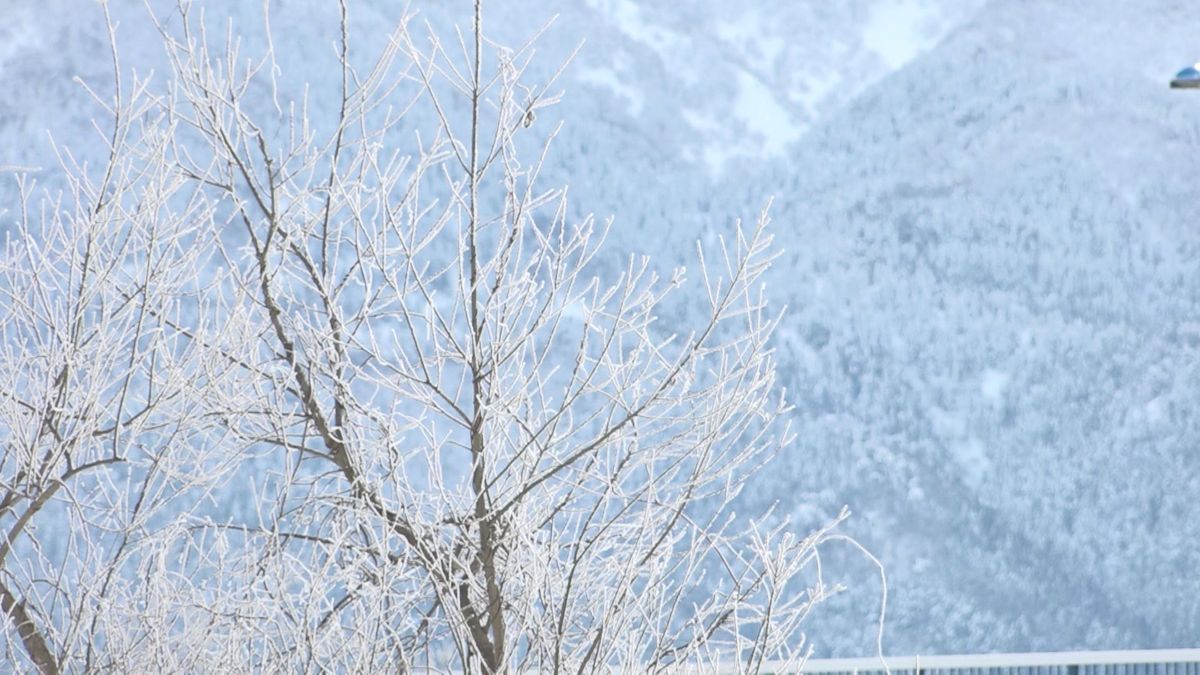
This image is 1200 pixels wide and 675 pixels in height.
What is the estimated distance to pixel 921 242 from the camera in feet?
38.2

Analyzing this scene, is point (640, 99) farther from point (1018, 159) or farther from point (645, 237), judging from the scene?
point (1018, 159)

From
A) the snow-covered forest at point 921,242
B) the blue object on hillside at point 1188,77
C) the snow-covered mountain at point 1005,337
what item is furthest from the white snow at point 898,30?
the blue object on hillside at point 1188,77

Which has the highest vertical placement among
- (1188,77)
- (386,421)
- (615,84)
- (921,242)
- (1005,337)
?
(615,84)

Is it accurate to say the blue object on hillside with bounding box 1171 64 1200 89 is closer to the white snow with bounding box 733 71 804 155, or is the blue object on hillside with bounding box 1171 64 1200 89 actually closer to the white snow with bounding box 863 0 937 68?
the white snow with bounding box 733 71 804 155

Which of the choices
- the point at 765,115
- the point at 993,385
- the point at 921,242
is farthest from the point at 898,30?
the point at 993,385

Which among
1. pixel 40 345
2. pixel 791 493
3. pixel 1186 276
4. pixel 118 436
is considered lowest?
pixel 118 436

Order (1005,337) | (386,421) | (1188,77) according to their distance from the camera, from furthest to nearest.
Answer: (1005,337) → (1188,77) → (386,421)

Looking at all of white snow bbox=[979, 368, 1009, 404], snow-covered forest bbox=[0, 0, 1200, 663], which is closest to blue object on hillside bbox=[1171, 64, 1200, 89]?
snow-covered forest bbox=[0, 0, 1200, 663]

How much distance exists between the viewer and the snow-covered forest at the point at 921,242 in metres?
10.8

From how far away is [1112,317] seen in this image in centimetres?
1171

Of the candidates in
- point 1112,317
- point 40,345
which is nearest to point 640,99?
point 1112,317

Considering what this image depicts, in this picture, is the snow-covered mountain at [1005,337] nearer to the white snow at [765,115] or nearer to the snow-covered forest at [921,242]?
the snow-covered forest at [921,242]

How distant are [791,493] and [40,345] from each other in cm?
872

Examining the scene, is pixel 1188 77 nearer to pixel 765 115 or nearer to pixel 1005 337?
pixel 1005 337
